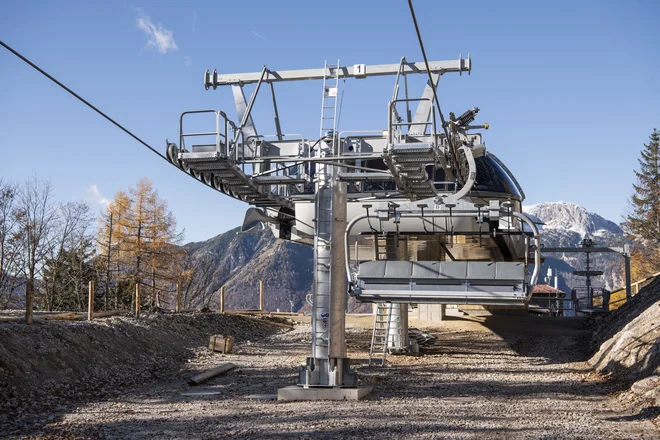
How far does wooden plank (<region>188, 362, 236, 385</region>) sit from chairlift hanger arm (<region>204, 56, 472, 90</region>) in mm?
6762

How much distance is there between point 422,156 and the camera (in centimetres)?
1312

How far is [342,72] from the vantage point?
1598cm

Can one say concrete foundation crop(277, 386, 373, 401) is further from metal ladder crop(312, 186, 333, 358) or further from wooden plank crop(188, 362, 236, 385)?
wooden plank crop(188, 362, 236, 385)

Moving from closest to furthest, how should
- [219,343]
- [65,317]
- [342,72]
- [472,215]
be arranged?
[472,215], [342,72], [65,317], [219,343]

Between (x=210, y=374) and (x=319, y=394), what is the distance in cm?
428

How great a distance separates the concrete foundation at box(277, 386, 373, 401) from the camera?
43.3 ft

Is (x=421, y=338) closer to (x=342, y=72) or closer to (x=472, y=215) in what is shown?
(x=342, y=72)

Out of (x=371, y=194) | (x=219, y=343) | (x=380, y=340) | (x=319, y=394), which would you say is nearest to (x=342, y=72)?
(x=371, y=194)

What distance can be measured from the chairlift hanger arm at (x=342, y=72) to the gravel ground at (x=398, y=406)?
6900mm

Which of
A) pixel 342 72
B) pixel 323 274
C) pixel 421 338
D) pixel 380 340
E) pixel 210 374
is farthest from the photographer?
pixel 380 340

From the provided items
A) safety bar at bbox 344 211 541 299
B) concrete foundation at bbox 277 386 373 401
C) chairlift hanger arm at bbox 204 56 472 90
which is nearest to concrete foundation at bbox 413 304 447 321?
chairlift hanger arm at bbox 204 56 472 90

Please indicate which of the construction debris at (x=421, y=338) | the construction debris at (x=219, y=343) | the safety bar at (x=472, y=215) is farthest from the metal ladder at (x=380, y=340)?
the safety bar at (x=472, y=215)

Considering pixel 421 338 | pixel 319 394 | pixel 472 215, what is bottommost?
pixel 319 394

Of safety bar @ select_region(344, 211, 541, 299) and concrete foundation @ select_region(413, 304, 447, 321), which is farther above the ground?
safety bar @ select_region(344, 211, 541, 299)
